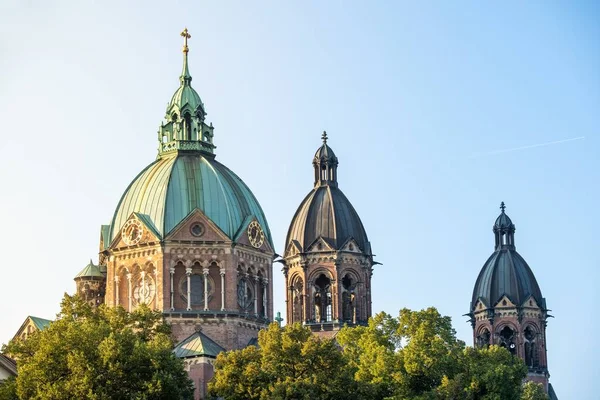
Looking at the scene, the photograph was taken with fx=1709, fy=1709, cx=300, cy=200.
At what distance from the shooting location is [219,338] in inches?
4692

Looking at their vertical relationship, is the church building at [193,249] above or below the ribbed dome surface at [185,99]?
below

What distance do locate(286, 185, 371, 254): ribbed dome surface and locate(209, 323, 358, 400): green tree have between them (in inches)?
1168

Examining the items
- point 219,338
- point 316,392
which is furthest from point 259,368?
point 219,338

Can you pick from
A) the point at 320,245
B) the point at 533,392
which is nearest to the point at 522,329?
the point at 533,392

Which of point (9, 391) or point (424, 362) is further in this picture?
point (424, 362)

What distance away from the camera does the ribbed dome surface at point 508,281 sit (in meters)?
152

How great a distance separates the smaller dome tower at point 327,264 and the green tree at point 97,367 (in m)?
30.8

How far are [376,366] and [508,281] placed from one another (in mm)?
50427

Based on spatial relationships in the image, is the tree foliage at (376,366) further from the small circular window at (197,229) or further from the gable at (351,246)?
the gable at (351,246)

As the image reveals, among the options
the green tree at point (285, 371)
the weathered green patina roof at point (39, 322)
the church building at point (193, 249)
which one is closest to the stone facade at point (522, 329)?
the church building at point (193, 249)

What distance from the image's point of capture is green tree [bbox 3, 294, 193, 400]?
95.8 metres

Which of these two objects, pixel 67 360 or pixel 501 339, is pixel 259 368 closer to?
pixel 67 360

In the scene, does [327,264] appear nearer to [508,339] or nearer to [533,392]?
[533,392]

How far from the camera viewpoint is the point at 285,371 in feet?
328
